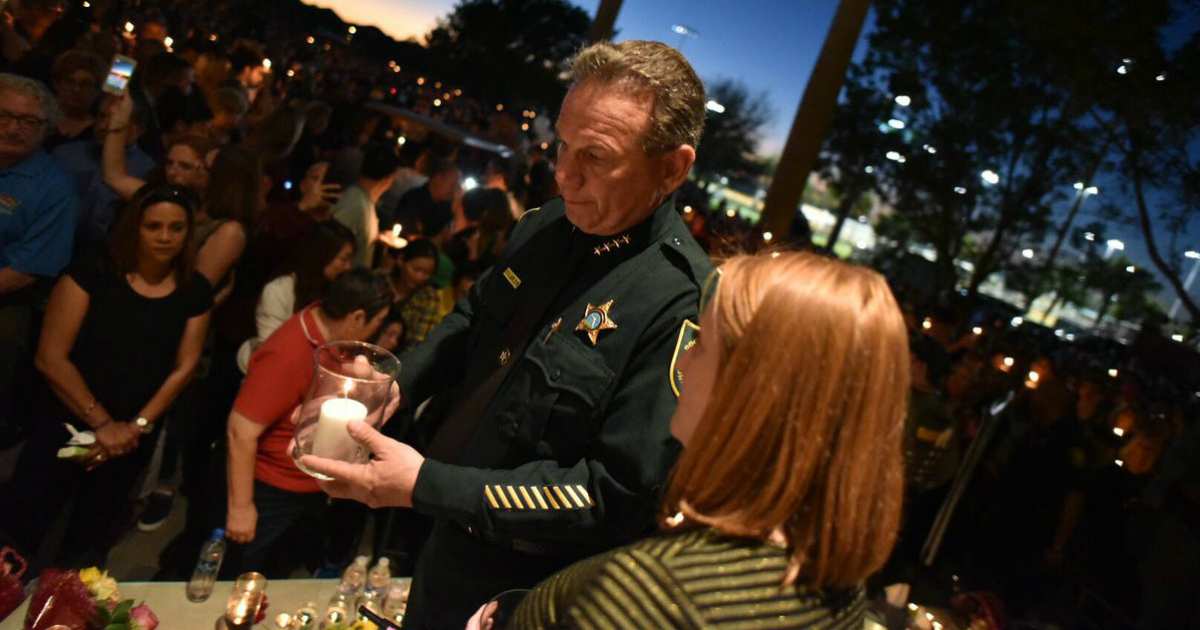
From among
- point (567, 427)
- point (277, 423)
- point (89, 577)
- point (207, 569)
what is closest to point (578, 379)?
point (567, 427)

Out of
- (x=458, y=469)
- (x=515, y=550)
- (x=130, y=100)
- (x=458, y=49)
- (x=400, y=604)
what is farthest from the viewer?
(x=458, y=49)

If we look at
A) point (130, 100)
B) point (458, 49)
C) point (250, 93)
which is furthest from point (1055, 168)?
point (458, 49)

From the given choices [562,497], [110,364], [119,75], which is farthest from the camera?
[119,75]

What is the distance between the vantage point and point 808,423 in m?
1.18

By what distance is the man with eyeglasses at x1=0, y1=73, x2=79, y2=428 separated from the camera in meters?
3.64

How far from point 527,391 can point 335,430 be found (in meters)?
0.47

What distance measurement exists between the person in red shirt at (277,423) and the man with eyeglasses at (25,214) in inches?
63.0

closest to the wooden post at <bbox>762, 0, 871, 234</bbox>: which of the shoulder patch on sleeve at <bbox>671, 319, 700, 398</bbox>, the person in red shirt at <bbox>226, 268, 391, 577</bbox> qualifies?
the person in red shirt at <bbox>226, 268, 391, 577</bbox>

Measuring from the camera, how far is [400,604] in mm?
3047

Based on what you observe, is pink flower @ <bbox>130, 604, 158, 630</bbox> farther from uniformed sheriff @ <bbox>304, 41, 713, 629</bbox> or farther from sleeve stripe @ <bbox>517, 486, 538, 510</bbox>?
sleeve stripe @ <bbox>517, 486, 538, 510</bbox>

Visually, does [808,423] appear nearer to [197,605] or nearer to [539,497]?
[539,497]

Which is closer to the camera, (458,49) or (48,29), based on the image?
(48,29)

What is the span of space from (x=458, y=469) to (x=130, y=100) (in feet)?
13.9

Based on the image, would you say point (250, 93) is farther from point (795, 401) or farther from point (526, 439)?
point (795, 401)
